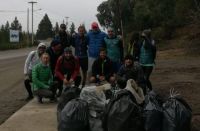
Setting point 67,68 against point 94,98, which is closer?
point 94,98

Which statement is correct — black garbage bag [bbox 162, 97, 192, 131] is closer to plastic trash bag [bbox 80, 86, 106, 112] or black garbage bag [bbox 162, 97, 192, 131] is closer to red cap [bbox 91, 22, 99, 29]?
plastic trash bag [bbox 80, 86, 106, 112]

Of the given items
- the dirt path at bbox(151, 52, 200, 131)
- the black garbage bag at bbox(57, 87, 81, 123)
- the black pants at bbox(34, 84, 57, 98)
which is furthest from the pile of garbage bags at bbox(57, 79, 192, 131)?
the black pants at bbox(34, 84, 57, 98)

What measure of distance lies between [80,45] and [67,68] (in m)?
0.97

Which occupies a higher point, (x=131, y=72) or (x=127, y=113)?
(x=131, y=72)

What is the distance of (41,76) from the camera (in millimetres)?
11922

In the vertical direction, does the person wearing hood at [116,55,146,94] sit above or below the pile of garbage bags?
above

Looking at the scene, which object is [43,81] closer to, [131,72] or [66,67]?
[66,67]

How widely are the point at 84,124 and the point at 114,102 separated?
0.64 meters

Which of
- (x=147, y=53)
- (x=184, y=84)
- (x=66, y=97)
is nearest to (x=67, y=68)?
(x=147, y=53)

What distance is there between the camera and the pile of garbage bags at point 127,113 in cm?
742

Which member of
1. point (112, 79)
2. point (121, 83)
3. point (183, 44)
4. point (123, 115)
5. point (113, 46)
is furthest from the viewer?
point (183, 44)

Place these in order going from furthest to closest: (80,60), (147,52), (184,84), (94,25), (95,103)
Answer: (184,84) → (80,60) → (94,25) → (147,52) → (95,103)

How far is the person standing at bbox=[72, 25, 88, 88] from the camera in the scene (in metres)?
12.6

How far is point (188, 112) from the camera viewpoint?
7.61 m
